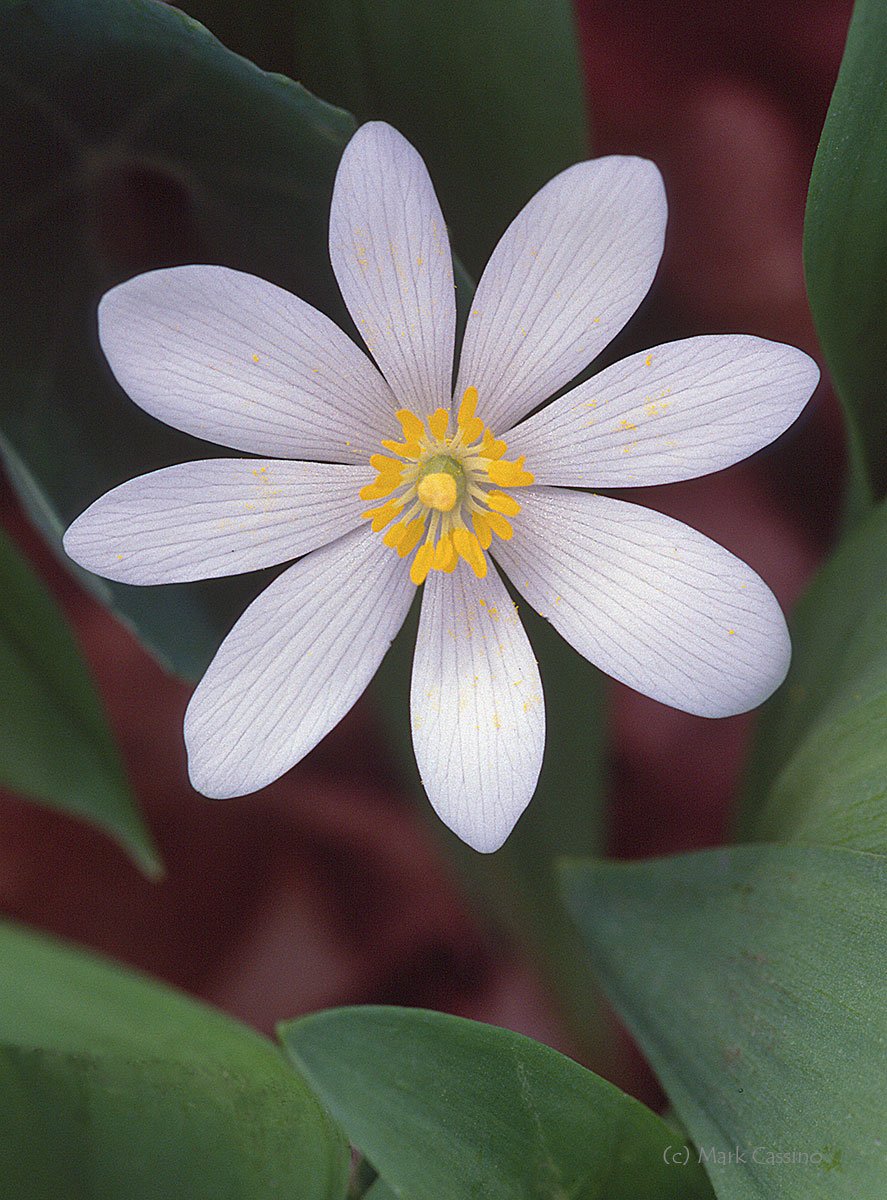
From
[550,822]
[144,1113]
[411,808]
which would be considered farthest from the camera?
[411,808]

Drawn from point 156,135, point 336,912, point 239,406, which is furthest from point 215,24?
point 336,912

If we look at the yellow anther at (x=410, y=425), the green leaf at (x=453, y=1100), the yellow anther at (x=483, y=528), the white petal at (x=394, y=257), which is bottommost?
the green leaf at (x=453, y=1100)

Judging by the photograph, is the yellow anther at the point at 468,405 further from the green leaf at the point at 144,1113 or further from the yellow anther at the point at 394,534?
the green leaf at the point at 144,1113

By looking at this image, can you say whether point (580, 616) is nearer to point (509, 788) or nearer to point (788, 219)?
point (509, 788)

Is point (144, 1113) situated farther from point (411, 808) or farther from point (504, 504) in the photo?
point (411, 808)

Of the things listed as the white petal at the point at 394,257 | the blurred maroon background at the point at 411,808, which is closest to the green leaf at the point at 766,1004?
the white petal at the point at 394,257

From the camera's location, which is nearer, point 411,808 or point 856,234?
point 856,234

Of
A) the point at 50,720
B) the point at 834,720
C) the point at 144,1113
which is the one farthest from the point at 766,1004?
the point at 50,720
